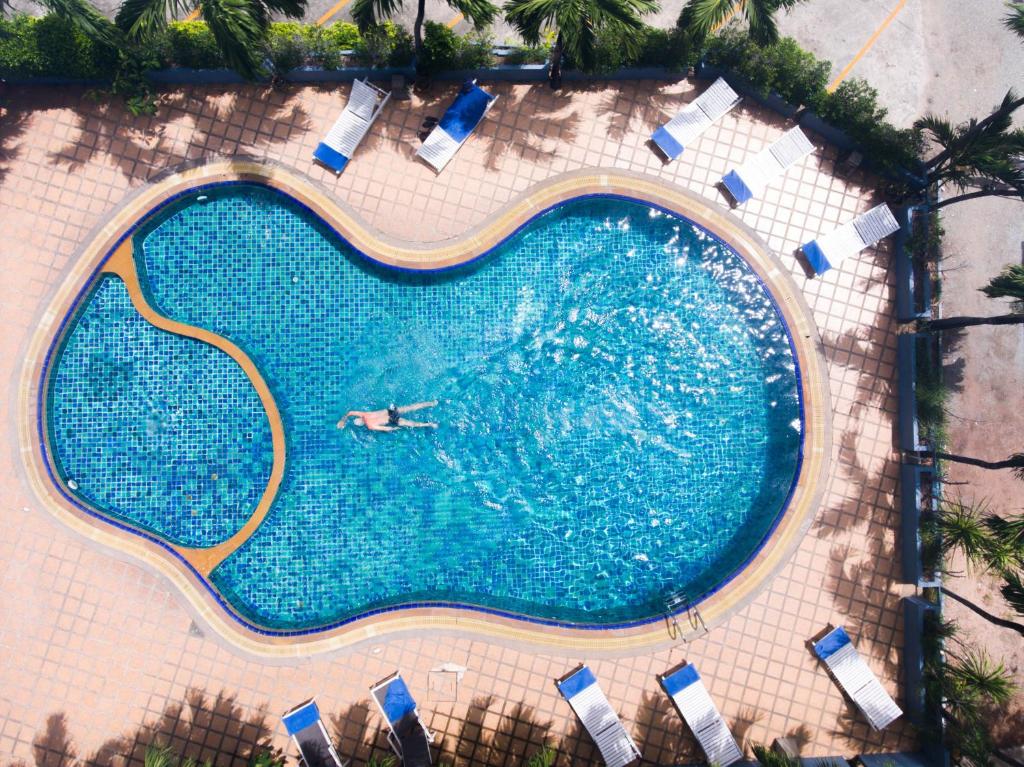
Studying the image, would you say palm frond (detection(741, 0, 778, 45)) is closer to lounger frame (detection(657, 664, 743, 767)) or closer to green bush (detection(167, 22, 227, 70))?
green bush (detection(167, 22, 227, 70))

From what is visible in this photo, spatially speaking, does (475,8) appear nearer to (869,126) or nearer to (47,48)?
(869,126)

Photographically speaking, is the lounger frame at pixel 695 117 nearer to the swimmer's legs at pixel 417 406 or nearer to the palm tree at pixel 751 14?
the palm tree at pixel 751 14

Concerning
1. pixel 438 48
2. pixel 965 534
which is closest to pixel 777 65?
pixel 438 48

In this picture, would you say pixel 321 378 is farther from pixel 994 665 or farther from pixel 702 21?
pixel 994 665

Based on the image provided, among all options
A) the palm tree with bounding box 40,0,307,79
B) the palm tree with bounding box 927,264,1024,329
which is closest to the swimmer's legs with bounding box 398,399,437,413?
the palm tree with bounding box 40,0,307,79

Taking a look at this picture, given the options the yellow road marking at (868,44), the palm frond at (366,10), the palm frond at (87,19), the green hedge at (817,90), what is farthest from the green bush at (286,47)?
the yellow road marking at (868,44)
